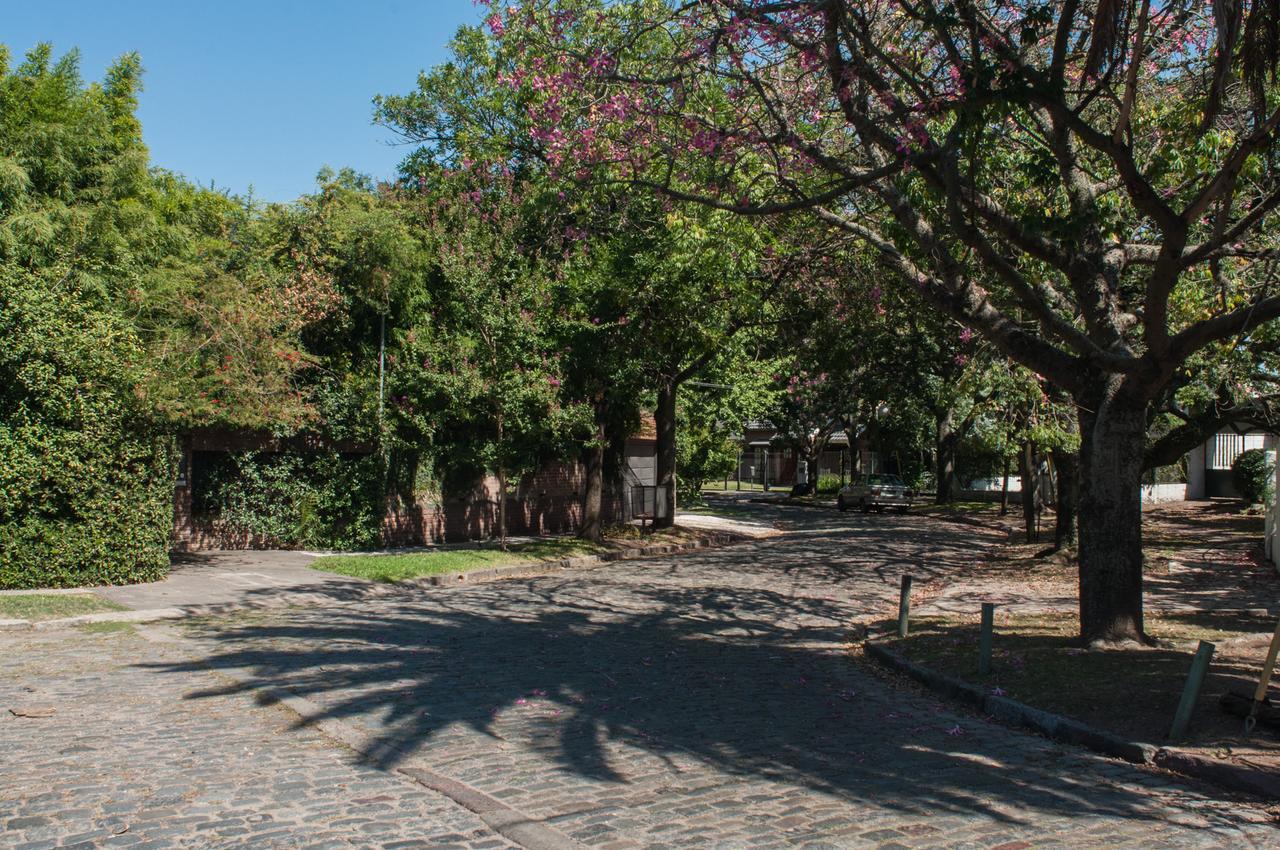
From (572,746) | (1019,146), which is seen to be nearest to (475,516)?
(1019,146)

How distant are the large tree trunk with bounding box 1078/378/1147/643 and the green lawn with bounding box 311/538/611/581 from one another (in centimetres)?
1144

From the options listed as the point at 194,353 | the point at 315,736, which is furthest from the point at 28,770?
the point at 194,353

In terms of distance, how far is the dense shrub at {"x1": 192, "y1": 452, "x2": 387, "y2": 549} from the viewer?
776 inches

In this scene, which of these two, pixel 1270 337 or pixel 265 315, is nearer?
pixel 1270 337

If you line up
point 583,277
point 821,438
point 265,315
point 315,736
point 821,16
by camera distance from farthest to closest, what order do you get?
point 821,438, point 583,277, point 265,315, point 821,16, point 315,736

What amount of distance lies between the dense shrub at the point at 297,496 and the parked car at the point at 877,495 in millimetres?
24883

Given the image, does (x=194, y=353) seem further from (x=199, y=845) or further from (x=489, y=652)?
(x=199, y=845)

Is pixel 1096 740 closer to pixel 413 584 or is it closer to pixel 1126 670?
pixel 1126 670

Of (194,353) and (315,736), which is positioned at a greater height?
(194,353)

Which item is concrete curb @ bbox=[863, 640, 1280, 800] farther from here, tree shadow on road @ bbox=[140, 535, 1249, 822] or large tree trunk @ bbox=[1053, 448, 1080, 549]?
large tree trunk @ bbox=[1053, 448, 1080, 549]

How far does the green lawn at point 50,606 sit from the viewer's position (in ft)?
41.1

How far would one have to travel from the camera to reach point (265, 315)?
17.1 metres

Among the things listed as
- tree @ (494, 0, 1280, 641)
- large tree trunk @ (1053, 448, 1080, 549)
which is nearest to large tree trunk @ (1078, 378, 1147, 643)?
tree @ (494, 0, 1280, 641)

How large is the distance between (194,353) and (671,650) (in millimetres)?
9358
